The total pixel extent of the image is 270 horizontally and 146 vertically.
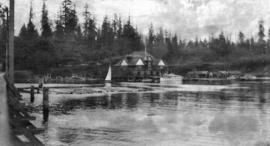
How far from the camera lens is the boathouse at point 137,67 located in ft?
413

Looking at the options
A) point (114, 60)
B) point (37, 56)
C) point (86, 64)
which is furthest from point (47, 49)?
point (114, 60)

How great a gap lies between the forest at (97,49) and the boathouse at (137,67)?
580 cm

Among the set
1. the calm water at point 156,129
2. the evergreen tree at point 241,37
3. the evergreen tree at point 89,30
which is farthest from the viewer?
the evergreen tree at point 241,37

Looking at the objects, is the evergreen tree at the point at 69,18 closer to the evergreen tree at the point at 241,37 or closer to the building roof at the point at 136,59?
the building roof at the point at 136,59

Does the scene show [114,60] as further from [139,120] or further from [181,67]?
[139,120]

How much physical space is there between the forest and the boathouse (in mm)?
5805

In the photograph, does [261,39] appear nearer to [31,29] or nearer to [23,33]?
[31,29]

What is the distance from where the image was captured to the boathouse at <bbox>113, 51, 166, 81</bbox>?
4953 inches

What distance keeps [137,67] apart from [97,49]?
24752 millimetres

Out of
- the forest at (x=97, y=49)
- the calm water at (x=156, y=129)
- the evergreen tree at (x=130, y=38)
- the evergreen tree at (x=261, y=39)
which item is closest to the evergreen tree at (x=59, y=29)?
the forest at (x=97, y=49)

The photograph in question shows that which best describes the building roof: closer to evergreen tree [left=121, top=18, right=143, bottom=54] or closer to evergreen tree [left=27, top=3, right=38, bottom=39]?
evergreen tree [left=121, top=18, right=143, bottom=54]

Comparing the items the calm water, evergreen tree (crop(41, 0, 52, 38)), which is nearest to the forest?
evergreen tree (crop(41, 0, 52, 38))

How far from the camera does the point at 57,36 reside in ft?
447

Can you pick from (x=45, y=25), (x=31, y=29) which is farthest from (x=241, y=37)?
(x=31, y=29)
